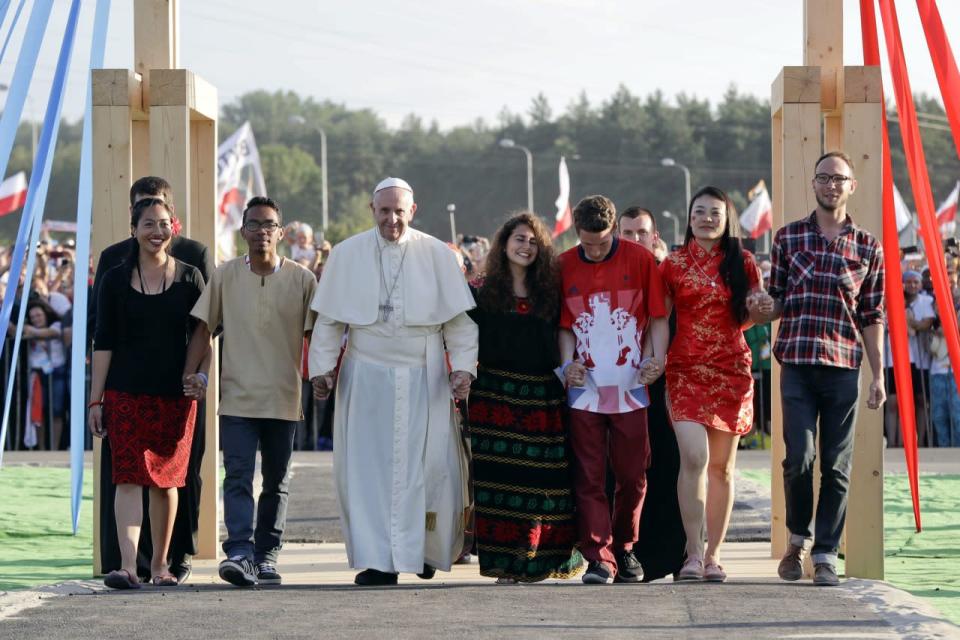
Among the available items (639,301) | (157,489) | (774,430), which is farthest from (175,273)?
(774,430)

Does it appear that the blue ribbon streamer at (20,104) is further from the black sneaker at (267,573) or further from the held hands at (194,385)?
the black sneaker at (267,573)

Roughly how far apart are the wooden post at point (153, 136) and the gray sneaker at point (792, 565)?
3125mm

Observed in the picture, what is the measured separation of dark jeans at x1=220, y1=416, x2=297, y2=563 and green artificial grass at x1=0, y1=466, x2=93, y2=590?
1.02 meters

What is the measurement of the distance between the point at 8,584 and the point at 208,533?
4.29 ft

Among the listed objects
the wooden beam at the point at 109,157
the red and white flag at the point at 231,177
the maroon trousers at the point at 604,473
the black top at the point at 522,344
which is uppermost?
the red and white flag at the point at 231,177

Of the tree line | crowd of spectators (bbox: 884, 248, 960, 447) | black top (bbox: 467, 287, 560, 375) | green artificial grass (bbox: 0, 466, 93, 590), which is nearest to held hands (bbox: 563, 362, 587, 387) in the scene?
black top (bbox: 467, 287, 560, 375)

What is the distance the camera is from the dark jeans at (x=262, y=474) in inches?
321

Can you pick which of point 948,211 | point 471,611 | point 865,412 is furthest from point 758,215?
point 471,611

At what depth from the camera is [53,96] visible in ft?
28.7

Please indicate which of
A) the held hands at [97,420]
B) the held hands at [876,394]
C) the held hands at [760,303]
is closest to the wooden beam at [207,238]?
the held hands at [97,420]

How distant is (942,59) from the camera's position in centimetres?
841

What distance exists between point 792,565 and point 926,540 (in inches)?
97.4

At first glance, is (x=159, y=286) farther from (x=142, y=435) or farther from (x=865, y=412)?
(x=865, y=412)

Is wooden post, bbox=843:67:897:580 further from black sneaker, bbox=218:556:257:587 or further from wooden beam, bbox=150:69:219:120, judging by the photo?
wooden beam, bbox=150:69:219:120
